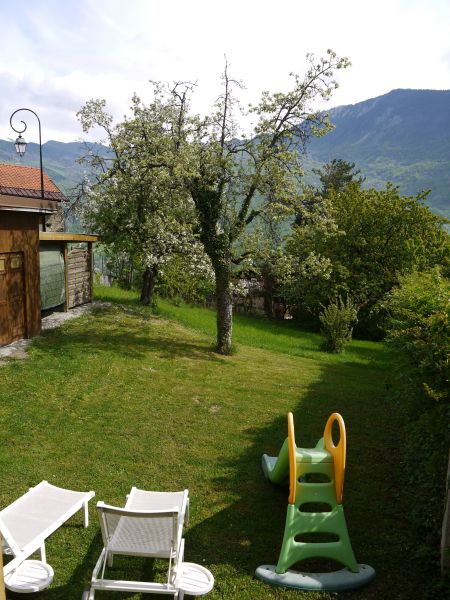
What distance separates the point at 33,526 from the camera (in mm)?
5535

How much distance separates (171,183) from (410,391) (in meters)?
10.1

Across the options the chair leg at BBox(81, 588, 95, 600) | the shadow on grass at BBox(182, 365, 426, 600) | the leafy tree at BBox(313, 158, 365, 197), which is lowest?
the shadow on grass at BBox(182, 365, 426, 600)

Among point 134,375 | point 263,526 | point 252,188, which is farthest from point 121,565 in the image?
point 252,188

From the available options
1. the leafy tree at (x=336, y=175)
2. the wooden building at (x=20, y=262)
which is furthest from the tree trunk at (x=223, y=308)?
the leafy tree at (x=336, y=175)

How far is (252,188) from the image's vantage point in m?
14.4

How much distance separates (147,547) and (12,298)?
936cm

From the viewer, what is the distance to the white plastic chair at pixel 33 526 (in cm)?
482

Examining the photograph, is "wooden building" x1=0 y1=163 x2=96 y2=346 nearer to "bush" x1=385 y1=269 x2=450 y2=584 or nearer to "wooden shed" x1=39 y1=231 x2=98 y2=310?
"wooden shed" x1=39 y1=231 x2=98 y2=310

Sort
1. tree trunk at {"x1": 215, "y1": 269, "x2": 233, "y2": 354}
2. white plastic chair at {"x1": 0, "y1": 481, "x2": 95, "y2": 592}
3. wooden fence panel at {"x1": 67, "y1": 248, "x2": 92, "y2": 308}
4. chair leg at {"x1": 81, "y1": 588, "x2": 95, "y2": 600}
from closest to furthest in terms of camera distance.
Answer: chair leg at {"x1": 81, "y1": 588, "x2": 95, "y2": 600}
white plastic chair at {"x1": 0, "y1": 481, "x2": 95, "y2": 592}
tree trunk at {"x1": 215, "y1": 269, "x2": 233, "y2": 354}
wooden fence panel at {"x1": 67, "y1": 248, "x2": 92, "y2": 308}

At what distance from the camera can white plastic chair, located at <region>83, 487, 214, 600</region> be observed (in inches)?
185

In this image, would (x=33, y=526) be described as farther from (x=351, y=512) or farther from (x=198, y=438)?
(x=351, y=512)

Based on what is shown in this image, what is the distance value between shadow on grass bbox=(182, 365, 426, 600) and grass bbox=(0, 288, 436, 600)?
2 cm

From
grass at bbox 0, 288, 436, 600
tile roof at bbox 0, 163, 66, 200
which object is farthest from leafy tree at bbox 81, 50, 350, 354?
tile roof at bbox 0, 163, 66, 200

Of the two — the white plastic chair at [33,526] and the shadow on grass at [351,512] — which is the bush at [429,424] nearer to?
the shadow on grass at [351,512]
